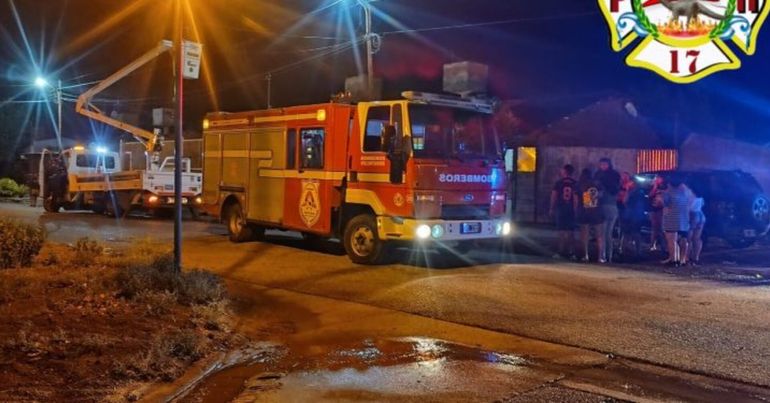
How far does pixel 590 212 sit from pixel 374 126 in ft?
13.9

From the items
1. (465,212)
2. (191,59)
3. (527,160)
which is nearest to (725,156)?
(527,160)

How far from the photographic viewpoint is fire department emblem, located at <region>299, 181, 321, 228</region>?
13078mm

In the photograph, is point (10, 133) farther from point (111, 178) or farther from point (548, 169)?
point (548, 169)

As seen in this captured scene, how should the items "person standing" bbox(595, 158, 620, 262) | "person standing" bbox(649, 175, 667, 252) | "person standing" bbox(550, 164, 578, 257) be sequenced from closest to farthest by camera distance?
"person standing" bbox(595, 158, 620, 262), "person standing" bbox(649, 175, 667, 252), "person standing" bbox(550, 164, 578, 257)

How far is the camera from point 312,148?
13.2 meters

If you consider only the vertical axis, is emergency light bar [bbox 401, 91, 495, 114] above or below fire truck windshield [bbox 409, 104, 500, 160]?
above

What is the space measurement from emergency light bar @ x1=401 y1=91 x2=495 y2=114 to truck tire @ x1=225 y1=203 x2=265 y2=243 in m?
A: 5.26

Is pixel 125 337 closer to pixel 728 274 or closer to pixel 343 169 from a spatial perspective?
pixel 343 169

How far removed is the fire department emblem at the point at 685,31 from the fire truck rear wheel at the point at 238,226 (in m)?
8.25

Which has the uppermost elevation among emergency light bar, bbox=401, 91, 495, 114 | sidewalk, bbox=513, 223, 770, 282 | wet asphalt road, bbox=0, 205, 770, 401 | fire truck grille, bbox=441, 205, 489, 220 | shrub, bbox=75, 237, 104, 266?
emergency light bar, bbox=401, 91, 495, 114

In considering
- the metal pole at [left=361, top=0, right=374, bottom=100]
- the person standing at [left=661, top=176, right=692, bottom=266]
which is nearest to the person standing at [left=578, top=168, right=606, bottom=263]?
the person standing at [left=661, top=176, right=692, bottom=266]

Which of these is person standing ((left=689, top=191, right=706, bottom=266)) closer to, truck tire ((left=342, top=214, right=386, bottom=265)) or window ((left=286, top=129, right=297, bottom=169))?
truck tire ((left=342, top=214, right=386, bottom=265))

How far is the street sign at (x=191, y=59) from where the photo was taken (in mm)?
9781

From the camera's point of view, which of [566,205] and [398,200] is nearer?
[398,200]
